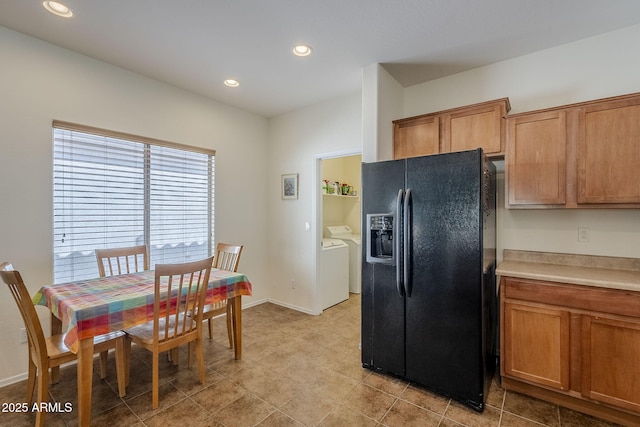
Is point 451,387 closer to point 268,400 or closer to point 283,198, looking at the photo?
point 268,400

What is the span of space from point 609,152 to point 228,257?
11.1 ft

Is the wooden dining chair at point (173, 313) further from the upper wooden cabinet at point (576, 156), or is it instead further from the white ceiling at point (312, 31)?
the upper wooden cabinet at point (576, 156)

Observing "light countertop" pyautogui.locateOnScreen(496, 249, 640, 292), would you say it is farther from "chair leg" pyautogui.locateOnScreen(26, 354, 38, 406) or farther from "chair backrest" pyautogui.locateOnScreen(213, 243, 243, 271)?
"chair leg" pyautogui.locateOnScreen(26, 354, 38, 406)

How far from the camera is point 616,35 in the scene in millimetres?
2279

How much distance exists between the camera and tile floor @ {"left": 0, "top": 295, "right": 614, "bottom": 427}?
6.33 feet

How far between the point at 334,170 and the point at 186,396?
13.2ft

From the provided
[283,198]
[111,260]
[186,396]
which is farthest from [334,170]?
[186,396]

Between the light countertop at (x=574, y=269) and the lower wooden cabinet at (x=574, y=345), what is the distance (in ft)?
0.17

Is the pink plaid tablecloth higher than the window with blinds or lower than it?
lower

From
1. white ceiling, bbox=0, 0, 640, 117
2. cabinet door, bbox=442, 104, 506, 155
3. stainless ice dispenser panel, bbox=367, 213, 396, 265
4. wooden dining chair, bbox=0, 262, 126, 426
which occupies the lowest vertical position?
wooden dining chair, bbox=0, 262, 126, 426

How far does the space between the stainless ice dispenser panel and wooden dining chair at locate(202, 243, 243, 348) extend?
4.48 ft

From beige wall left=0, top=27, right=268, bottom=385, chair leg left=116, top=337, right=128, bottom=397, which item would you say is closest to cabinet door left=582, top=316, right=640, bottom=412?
chair leg left=116, top=337, right=128, bottom=397

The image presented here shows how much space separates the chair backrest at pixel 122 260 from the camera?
8.88 ft

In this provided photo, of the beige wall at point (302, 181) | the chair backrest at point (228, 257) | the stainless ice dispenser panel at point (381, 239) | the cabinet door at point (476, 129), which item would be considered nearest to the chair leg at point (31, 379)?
the chair backrest at point (228, 257)
